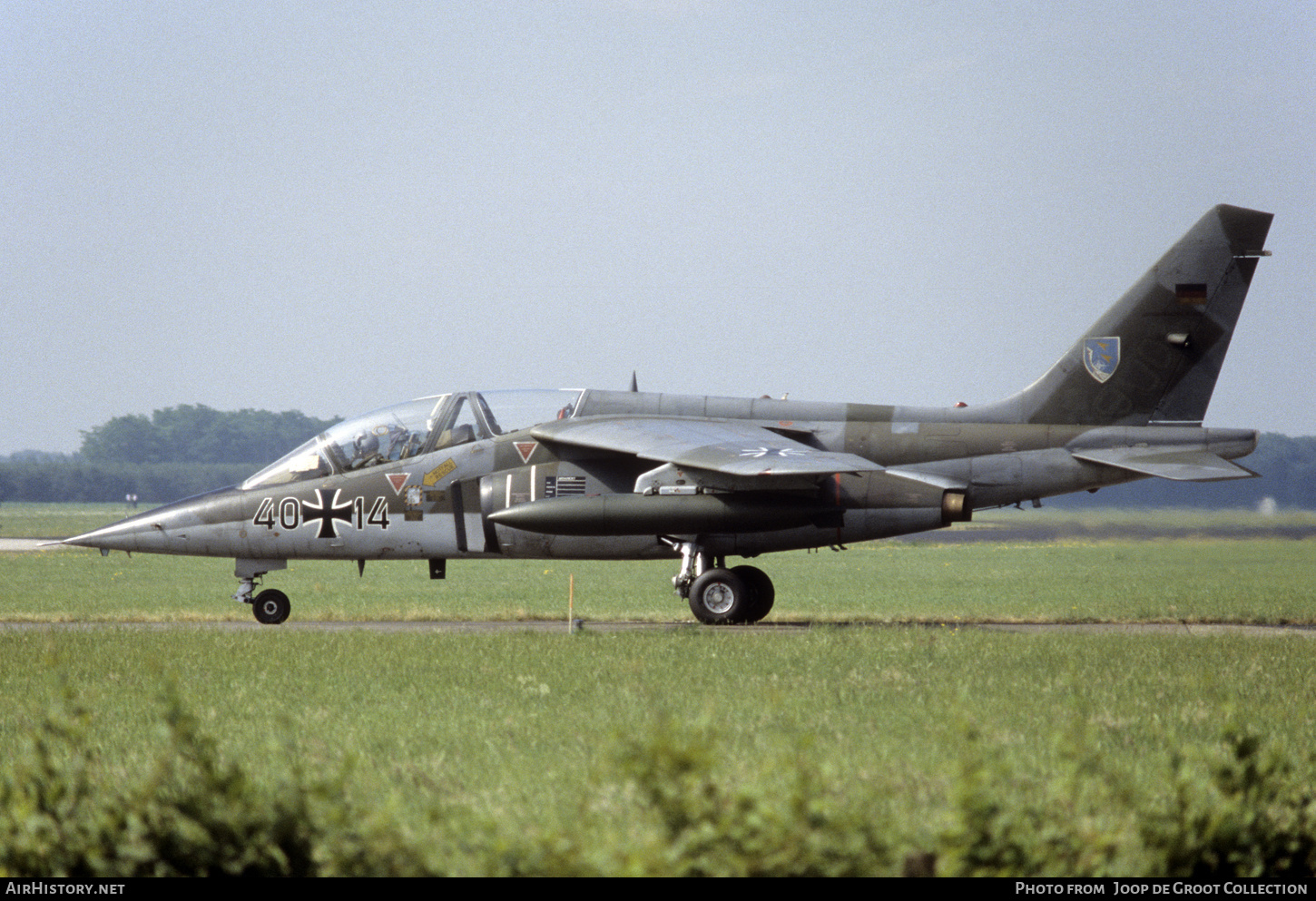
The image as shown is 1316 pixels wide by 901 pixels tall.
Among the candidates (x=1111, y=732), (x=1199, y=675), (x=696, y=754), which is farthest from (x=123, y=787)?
(x=1199, y=675)

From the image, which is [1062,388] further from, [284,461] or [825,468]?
[284,461]

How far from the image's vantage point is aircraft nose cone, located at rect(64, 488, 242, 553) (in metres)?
18.0

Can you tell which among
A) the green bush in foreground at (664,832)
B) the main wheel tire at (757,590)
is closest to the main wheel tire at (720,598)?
the main wheel tire at (757,590)

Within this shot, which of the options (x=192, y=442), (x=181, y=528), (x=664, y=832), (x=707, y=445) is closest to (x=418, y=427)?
(x=181, y=528)

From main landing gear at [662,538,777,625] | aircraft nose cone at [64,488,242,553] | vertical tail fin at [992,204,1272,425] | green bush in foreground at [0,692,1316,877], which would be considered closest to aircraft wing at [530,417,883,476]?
main landing gear at [662,538,777,625]

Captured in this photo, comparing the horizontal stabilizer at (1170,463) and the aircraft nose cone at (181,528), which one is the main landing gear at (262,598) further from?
the horizontal stabilizer at (1170,463)

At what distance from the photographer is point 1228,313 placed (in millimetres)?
16844

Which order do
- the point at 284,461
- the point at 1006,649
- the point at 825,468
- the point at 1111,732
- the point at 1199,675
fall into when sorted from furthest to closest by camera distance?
1. the point at 284,461
2. the point at 825,468
3. the point at 1006,649
4. the point at 1199,675
5. the point at 1111,732

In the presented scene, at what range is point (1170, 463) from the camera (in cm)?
1652

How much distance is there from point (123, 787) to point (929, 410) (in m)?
13.0

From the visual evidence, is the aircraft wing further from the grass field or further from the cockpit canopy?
the grass field

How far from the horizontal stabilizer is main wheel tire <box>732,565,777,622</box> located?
4.60 meters

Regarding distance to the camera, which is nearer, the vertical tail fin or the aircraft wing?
the aircraft wing

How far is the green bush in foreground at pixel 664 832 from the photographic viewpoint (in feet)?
14.5
